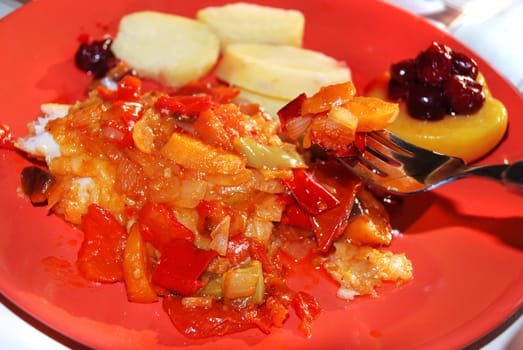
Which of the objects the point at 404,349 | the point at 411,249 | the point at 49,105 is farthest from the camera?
the point at 49,105

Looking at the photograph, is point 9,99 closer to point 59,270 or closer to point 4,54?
point 4,54

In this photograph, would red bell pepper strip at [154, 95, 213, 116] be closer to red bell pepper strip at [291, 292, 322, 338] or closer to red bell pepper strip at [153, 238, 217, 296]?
red bell pepper strip at [153, 238, 217, 296]

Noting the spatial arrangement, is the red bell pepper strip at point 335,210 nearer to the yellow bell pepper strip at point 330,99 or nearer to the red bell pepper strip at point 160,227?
the yellow bell pepper strip at point 330,99

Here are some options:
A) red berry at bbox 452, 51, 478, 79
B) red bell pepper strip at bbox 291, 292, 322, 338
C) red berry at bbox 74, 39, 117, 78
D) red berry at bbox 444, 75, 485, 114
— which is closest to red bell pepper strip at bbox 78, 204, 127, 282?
red bell pepper strip at bbox 291, 292, 322, 338

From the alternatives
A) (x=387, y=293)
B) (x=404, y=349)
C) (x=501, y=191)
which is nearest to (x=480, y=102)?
(x=501, y=191)

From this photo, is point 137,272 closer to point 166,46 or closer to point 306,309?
point 306,309

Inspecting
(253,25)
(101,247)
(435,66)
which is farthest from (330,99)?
(253,25)

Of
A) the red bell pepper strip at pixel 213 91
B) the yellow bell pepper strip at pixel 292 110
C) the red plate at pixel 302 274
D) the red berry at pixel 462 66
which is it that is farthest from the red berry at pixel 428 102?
the red bell pepper strip at pixel 213 91
